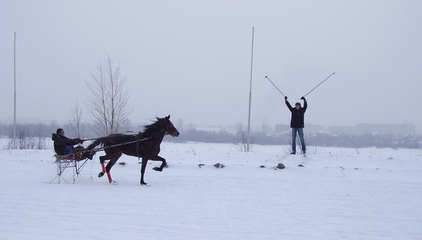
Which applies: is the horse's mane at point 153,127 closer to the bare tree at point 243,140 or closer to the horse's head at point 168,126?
the horse's head at point 168,126

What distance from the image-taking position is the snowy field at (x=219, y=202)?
18.7ft

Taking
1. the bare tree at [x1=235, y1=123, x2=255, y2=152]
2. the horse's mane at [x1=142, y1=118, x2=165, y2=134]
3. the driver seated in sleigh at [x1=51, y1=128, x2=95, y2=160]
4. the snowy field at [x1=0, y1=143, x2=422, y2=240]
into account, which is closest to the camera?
the snowy field at [x1=0, y1=143, x2=422, y2=240]

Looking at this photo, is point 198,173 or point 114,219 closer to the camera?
point 114,219

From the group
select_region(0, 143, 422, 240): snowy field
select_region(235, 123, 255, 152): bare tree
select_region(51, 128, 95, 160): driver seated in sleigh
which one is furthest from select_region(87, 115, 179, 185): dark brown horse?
select_region(235, 123, 255, 152): bare tree

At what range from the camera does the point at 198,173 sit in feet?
37.6

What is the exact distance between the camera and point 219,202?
759 centimetres

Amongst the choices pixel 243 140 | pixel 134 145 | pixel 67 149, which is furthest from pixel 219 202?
pixel 243 140

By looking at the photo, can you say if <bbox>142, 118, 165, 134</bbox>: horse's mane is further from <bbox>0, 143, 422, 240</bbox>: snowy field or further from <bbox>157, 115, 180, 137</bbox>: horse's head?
<bbox>0, 143, 422, 240</bbox>: snowy field

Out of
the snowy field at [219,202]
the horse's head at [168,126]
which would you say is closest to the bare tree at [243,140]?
the snowy field at [219,202]

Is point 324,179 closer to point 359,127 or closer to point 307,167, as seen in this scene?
point 307,167

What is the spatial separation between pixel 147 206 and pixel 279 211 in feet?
8.76

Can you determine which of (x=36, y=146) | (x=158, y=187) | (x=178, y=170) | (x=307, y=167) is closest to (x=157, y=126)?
(x=158, y=187)

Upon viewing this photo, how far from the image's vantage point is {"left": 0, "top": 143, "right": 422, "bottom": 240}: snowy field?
5.70 meters

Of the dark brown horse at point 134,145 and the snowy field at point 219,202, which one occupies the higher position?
the dark brown horse at point 134,145
